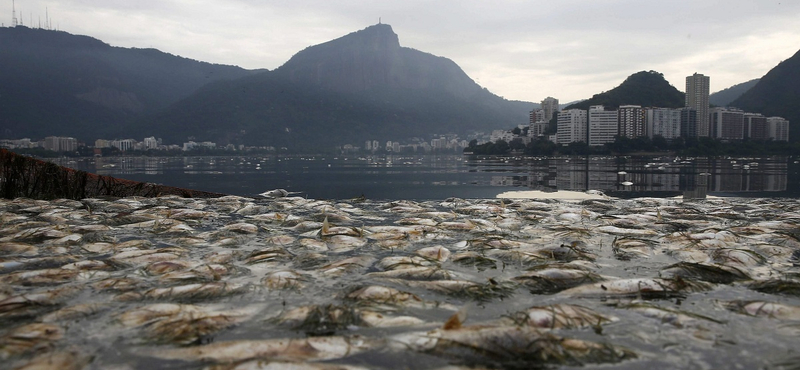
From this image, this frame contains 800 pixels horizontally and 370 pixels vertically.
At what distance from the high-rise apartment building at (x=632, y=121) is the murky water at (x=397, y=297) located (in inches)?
4757

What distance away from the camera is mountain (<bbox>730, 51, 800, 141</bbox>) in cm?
13888

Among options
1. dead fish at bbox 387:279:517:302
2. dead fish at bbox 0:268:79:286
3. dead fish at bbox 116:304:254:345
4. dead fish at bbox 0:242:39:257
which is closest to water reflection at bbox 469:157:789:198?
dead fish at bbox 387:279:517:302

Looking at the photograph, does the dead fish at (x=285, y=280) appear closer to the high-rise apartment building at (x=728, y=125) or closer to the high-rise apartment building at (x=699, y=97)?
the high-rise apartment building at (x=699, y=97)

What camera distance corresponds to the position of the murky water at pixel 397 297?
2.77 meters

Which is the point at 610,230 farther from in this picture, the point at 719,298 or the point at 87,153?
the point at 87,153

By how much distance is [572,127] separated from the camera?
12419 centimetres

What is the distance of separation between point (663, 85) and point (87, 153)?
16721cm

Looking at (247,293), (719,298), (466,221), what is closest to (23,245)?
(247,293)

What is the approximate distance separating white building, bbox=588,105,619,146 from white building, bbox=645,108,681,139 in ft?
28.4

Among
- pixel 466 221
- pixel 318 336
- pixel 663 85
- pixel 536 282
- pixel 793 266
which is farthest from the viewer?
pixel 663 85

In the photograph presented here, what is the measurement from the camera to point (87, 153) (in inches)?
4599

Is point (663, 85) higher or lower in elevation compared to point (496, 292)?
higher

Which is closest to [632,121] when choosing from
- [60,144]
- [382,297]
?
[382,297]

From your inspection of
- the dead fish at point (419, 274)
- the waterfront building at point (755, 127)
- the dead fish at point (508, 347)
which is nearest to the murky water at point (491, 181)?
the dead fish at point (419, 274)
